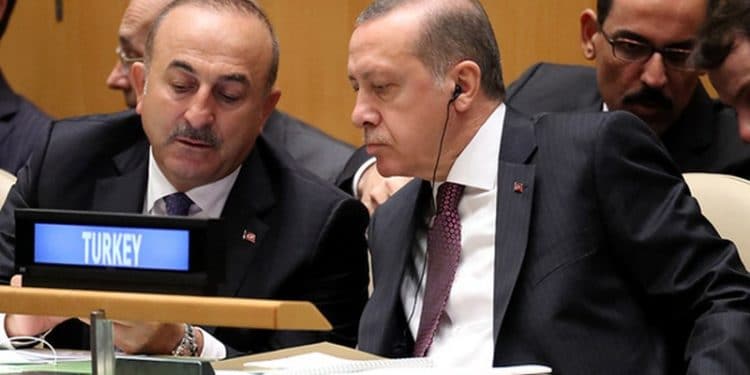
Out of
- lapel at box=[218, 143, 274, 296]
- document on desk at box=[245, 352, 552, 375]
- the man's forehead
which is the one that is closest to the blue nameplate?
document on desk at box=[245, 352, 552, 375]

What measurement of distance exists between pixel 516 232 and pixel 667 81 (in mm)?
1026

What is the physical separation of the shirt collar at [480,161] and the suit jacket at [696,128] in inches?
34.6

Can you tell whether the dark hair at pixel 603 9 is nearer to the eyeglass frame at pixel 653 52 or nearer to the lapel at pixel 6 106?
the eyeglass frame at pixel 653 52

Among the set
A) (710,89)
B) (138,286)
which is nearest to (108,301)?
(138,286)

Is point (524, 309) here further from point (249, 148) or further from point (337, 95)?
point (337, 95)

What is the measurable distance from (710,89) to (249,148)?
165 centimetres

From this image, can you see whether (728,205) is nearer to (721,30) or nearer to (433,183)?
(721,30)

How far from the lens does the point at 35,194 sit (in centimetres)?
Answer: 310

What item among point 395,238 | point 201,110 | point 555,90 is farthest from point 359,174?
point 395,238

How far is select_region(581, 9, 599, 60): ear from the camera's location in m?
3.76

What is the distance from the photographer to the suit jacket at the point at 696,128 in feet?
10.9

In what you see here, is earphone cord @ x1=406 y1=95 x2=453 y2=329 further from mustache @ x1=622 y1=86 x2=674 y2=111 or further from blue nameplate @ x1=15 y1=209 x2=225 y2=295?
blue nameplate @ x1=15 y1=209 x2=225 y2=295

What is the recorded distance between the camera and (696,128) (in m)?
3.41

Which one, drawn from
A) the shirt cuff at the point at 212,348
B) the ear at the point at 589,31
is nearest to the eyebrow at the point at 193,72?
the shirt cuff at the point at 212,348
